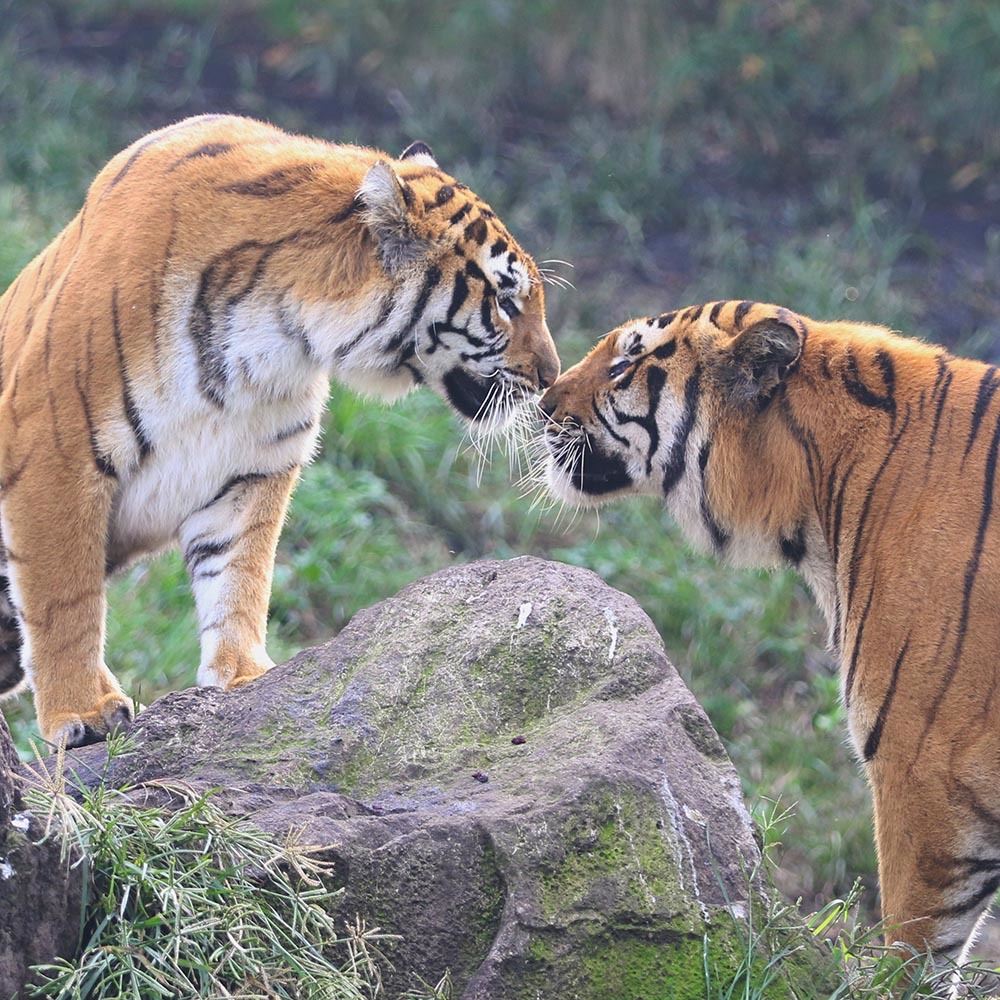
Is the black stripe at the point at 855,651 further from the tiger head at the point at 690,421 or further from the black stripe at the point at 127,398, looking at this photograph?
the black stripe at the point at 127,398

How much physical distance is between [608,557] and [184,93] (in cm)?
453

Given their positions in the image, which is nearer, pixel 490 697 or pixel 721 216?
pixel 490 697

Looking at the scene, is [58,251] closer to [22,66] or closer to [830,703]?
[830,703]

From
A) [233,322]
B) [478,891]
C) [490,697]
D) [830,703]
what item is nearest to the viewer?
[478,891]

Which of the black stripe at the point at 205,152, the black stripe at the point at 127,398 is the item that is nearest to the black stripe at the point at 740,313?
the black stripe at the point at 205,152

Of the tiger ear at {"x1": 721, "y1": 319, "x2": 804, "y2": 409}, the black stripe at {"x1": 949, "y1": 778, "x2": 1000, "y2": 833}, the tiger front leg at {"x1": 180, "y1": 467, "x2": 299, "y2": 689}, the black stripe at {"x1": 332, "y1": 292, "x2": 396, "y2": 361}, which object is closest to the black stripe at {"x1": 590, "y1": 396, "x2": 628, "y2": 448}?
the tiger ear at {"x1": 721, "y1": 319, "x2": 804, "y2": 409}

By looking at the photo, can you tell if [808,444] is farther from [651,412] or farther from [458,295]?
[458,295]

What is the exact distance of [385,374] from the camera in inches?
154

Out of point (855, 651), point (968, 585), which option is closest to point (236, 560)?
point (855, 651)

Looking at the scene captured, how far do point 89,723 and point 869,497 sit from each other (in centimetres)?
183

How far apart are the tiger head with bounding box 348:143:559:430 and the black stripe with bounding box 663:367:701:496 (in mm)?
433

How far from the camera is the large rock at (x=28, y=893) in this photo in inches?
86.3

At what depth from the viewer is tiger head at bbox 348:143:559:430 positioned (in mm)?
3766

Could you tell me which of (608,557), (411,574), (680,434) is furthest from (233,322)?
(608,557)
